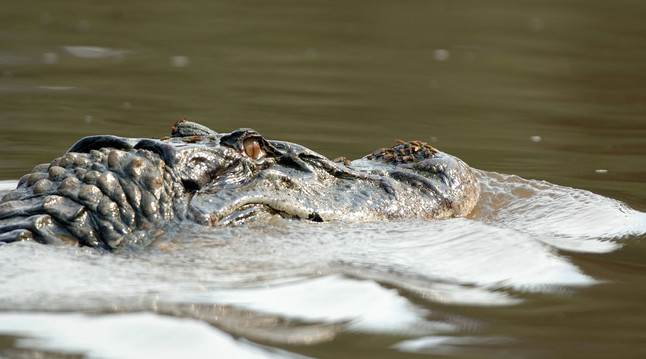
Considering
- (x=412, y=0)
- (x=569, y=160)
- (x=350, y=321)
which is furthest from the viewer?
(x=412, y=0)

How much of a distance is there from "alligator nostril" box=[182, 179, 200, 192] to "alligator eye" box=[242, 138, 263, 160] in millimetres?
366

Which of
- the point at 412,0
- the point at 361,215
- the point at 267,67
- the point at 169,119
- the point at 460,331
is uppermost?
the point at 412,0

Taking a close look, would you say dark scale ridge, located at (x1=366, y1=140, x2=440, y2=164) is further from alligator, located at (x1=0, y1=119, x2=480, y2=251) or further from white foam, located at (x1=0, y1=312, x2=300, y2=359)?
white foam, located at (x1=0, y1=312, x2=300, y2=359)

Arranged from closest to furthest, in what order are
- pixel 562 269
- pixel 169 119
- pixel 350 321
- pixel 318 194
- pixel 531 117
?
pixel 350 321
pixel 562 269
pixel 318 194
pixel 169 119
pixel 531 117

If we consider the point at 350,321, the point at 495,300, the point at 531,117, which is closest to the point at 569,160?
the point at 531,117

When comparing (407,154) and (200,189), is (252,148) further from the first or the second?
(407,154)

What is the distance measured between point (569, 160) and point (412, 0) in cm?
1047

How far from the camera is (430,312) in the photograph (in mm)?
3508

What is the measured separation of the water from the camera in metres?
3.27

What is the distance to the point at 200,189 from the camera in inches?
170

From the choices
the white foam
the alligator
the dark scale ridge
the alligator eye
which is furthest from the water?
the dark scale ridge

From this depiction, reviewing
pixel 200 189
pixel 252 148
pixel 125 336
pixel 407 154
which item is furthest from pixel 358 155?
pixel 125 336

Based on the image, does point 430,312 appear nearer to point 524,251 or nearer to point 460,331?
point 460,331

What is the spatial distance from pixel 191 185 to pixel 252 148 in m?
0.43
